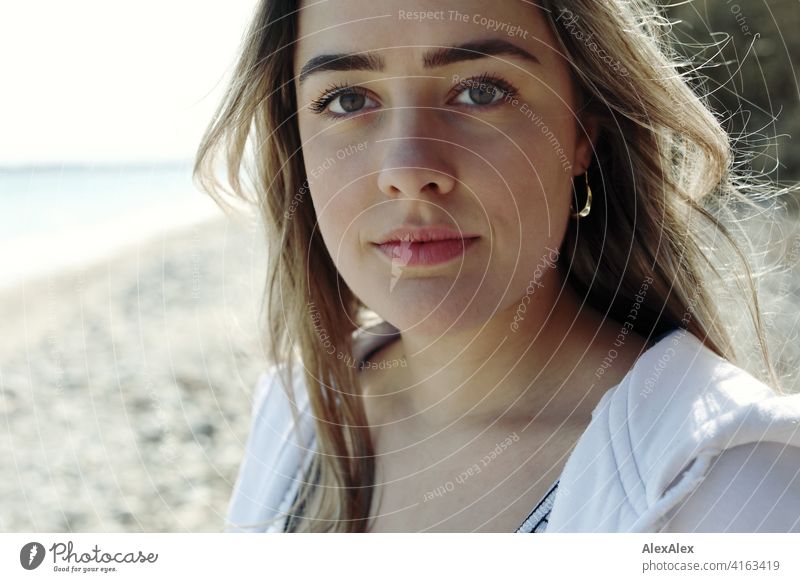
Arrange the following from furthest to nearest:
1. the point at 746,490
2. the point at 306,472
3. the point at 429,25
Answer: the point at 306,472, the point at 429,25, the point at 746,490

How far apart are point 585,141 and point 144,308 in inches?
151

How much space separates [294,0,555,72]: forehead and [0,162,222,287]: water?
333 centimetres

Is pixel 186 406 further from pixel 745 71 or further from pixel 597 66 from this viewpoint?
pixel 597 66

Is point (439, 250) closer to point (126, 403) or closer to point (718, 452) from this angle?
point (718, 452)

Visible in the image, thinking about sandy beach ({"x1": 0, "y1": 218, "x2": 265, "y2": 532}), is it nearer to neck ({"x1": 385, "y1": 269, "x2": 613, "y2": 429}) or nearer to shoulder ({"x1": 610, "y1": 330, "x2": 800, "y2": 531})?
neck ({"x1": 385, "y1": 269, "x2": 613, "y2": 429})

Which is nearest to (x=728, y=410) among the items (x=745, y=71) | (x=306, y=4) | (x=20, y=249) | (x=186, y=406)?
(x=306, y=4)

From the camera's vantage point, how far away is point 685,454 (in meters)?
0.59

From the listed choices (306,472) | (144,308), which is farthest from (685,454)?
Result: (144,308)

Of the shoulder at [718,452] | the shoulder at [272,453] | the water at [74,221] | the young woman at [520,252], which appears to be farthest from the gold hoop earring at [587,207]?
the water at [74,221]

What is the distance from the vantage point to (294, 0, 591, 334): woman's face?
2.30 feet

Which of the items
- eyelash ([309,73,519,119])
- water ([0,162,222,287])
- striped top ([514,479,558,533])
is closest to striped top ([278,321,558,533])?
striped top ([514,479,558,533])

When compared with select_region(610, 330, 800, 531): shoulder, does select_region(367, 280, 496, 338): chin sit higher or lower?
lower

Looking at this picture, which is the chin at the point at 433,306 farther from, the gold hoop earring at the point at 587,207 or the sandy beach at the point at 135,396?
the sandy beach at the point at 135,396

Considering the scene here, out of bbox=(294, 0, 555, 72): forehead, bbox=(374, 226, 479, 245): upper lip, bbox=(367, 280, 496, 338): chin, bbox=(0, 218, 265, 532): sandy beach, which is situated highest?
bbox=(294, 0, 555, 72): forehead
